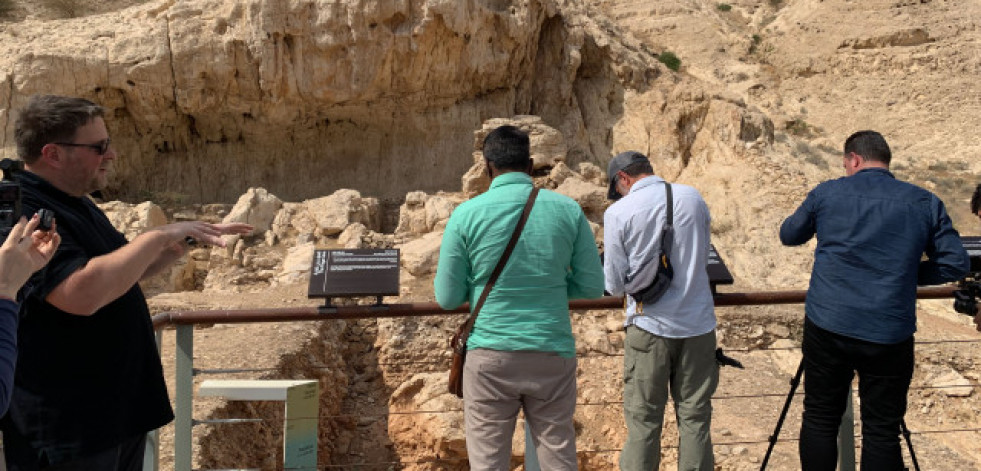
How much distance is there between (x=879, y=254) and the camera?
122 inches

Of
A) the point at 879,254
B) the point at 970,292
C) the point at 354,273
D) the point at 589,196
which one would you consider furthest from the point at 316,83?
the point at 879,254

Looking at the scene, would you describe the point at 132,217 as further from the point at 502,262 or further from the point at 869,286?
the point at 869,286

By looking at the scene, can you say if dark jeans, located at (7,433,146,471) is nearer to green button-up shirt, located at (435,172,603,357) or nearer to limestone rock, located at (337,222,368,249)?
green button-up shirt, located at (435,172,603,357)

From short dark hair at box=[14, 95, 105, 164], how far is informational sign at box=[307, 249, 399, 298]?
1802 mm

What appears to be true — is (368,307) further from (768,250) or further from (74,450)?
(768,250)

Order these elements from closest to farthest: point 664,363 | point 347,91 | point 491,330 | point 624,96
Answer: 1. point 491,330
2. point 664,363
3. point 347,91
4. point 624,96

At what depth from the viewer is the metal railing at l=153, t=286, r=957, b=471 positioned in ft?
11.0

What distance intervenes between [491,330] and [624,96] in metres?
17.4

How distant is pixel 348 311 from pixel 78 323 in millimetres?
1579

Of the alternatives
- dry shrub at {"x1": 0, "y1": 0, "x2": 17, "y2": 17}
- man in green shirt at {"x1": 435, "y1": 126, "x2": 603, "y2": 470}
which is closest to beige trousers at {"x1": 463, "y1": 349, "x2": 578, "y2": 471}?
man in green shirt at {"x1": 435, "y1": 126, "x2": 603, "y2": 470}

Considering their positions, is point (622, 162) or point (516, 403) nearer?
point (516, 403)

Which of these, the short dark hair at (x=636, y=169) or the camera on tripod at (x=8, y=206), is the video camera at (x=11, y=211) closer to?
the camera on tripod at (x=8, y=206)

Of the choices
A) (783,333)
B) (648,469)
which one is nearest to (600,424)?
(783,333)

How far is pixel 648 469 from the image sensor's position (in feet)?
11.1
